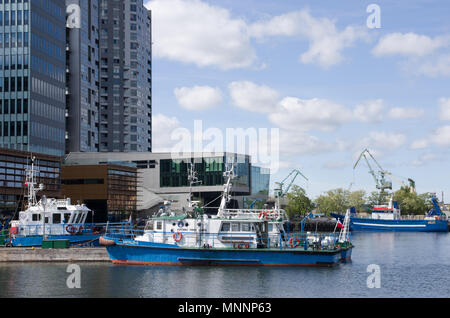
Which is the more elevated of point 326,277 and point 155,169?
point 155,169

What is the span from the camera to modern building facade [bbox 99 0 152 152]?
18425 cm

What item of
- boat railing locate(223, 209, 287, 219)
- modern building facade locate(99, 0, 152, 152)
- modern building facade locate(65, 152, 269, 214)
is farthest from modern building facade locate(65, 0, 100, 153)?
boat railing locate(223, 209, 287, 219)

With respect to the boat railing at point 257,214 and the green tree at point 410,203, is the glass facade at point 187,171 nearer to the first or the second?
the green tree at point 410,203

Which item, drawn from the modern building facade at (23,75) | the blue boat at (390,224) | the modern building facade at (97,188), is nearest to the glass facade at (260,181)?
the blue boat at (390,224)

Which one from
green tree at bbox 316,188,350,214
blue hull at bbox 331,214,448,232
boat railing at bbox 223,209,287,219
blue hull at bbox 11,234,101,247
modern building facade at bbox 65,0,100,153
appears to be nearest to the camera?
boat railing at bbox 223,209,287,219

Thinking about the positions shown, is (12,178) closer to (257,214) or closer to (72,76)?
(257,214)

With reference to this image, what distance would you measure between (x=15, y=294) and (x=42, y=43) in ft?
296

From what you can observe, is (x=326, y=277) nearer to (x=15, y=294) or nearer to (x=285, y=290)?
(x=285, y=290)

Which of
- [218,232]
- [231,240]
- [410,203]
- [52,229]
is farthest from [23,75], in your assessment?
[410,203]

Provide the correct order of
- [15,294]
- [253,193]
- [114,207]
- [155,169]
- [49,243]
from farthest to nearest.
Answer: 1. [253,193]
2. [155,169]
3. [114,207]
4. [49,243]
5. [15,294]

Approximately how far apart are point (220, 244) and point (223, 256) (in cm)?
138

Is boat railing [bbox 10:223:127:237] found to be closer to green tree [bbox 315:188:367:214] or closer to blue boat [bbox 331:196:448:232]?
blue boat [bbox 331:196:448:232]
